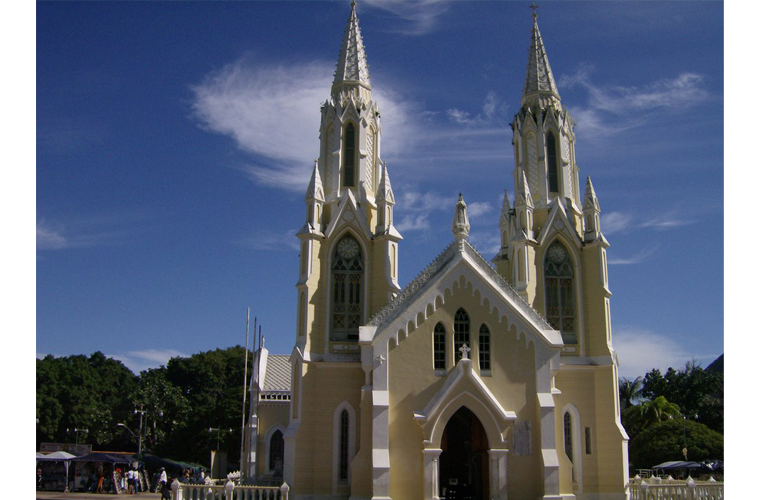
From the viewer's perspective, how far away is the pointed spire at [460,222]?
30356 mm

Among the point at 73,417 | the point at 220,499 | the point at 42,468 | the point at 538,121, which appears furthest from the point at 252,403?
the point at 73,417

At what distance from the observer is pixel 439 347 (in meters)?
28.6

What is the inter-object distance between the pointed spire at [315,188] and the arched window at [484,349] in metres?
9.41

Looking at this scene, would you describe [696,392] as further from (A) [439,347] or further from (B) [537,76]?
(A) [439,347]

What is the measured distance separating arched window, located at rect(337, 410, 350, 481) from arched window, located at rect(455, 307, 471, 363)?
5.32m

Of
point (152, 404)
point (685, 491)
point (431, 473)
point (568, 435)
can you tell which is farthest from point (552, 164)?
point (152, 404)

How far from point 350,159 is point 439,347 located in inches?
407

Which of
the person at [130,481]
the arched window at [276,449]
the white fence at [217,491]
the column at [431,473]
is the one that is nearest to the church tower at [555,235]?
the column at [431,473]

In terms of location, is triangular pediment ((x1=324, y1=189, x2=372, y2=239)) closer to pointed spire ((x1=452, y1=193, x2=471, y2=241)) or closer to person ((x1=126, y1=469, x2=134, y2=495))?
pointed spire ((x1=452, y1=193, x2=471, y2=241))

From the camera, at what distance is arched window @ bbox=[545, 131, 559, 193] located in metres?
33.9

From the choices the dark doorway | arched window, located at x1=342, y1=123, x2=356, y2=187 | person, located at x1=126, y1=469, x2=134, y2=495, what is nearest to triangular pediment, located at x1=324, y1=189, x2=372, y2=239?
arched window, located at x1=342, y1=123, x2=356, y2=187

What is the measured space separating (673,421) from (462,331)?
2813 centimetres

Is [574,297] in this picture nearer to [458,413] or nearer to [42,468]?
[458,413]

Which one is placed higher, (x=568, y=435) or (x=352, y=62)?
(x=352, y=62)
